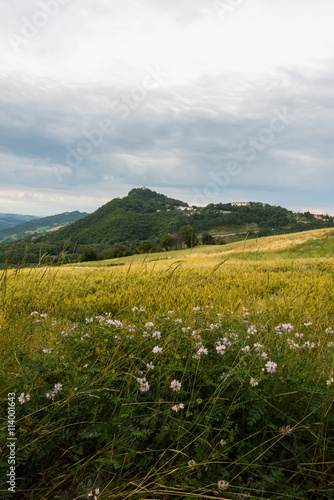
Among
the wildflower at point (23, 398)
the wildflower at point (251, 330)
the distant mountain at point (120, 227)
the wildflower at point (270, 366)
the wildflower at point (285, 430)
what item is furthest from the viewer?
the distant mountain at point (120, 227)

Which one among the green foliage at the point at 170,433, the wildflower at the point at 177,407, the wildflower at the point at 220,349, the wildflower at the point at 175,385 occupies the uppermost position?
the wildflower at the point at 220,349

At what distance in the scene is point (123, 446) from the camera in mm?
1813

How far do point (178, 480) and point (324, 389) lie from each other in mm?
1259

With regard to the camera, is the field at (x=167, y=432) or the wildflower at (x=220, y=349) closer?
the field at (x=167, y=432)

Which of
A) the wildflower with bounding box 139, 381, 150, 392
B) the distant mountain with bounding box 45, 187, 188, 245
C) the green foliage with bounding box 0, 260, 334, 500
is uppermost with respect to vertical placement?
the distant mountain with bounding box 45, 187, 188, 245

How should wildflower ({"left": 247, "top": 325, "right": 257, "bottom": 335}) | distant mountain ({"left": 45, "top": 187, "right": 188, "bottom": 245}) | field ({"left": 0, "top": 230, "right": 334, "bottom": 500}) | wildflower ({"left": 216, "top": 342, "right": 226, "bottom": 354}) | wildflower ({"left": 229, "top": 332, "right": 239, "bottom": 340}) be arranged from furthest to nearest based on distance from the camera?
distant mountain ({"left": 45, "top": 187, "right": 188, "bottom": 245}) < wildflower ({"left": 247, "top": 325, "right": 257, "bottom": 335}) < wildflower ({"left": 229, "top": 332, "right": 239, "bottom": 340}) < wildflower ({"left": 216, "top": 342, "right": 226, "bottom": 354}) < field ({"left": 0, "top": 230, "right": 334, "bottom": 500})

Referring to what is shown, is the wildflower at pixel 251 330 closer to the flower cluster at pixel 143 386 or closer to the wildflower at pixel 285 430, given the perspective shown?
the wildflower at pixel 285 430

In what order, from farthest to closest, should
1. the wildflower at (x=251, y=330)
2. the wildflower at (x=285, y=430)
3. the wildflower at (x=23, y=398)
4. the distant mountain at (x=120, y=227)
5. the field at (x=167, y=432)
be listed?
1. the distant mountain at (x=120, y=227)
2. the wildflower at (x=251, y=330)
3. the wildflower at (x=23, y=398)
4. the wildflower at (x=285, y=430)
5. the field at (x=167, y=432)

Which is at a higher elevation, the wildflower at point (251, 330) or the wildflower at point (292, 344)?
the wildflower at point (251, 330)

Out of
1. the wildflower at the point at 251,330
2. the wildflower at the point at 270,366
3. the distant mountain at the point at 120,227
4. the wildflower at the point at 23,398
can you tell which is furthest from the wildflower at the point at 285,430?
the distant mountain at the point at 120,227

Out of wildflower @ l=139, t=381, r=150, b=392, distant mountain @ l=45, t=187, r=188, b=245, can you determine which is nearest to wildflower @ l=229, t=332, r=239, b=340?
wildflower @ l=139, t=381, r=150, b=392

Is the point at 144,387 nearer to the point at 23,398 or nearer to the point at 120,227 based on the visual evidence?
the point at 23,398

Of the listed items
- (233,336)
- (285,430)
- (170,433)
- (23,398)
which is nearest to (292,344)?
(233,336)

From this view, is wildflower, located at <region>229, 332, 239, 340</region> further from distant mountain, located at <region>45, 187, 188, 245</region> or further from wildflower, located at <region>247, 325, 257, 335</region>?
distant mountain, located at <region>45, 187, 188, 245</region>
